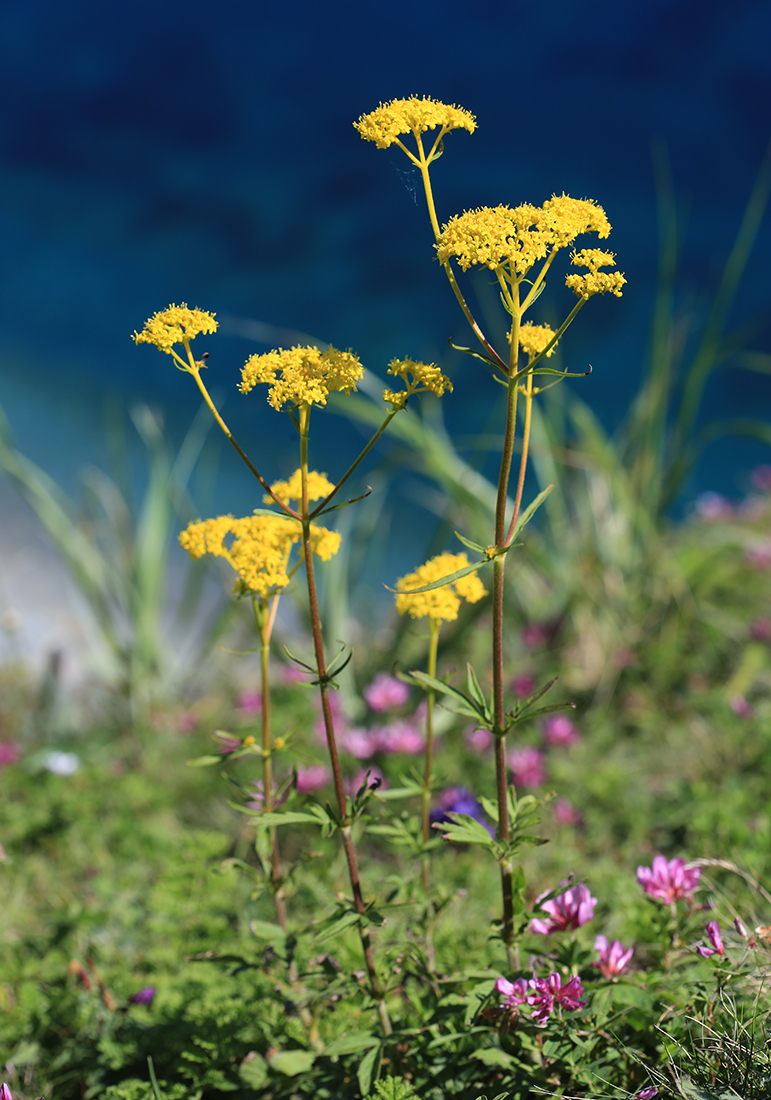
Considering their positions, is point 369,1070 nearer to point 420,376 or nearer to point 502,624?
point 502,624

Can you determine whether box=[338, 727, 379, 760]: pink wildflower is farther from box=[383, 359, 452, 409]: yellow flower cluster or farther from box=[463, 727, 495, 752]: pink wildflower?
box=[383, 359, 452, 409]: yellow flower cluster

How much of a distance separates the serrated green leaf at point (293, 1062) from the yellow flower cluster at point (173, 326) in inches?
43.1

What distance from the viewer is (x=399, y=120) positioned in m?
0.97

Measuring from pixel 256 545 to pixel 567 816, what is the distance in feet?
5.64

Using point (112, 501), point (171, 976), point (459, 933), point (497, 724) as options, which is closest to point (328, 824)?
point (497, 724)

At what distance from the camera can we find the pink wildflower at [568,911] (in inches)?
50.7

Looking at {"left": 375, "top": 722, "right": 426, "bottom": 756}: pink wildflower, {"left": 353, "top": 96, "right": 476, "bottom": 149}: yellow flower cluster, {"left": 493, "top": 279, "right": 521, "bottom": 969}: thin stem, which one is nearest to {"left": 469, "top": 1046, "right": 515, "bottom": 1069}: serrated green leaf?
{"left": 493, "top": 279, "right": 521, "bottom": 969}: thin stem

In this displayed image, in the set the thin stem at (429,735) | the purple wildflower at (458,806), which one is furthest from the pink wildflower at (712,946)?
the purple wildflower at (458,806)

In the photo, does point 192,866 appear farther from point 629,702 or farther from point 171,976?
point 629,702

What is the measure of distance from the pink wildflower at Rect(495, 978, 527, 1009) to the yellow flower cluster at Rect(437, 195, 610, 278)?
100 cm

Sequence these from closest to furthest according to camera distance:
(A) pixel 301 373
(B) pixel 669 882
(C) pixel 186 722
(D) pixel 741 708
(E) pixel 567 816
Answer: (A) pixel 301 373
(B) pixel 669 882
(E) pixel 567 816
(D) pixel 741 708
(C) pixel 186 722

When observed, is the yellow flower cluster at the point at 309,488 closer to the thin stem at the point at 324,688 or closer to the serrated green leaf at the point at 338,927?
the thin stem at the point at 324,688

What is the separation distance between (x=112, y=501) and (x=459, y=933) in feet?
8.69

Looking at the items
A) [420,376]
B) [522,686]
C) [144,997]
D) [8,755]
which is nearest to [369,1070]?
[144,997]
